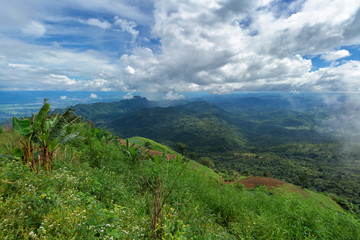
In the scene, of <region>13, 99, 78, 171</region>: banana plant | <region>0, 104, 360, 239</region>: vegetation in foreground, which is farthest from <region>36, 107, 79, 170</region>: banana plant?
<region>0, 104, 360, 239</region>: vegetation in foreground

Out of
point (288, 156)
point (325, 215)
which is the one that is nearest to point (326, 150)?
point (288, 156)

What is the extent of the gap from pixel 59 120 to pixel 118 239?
6571 millimetres

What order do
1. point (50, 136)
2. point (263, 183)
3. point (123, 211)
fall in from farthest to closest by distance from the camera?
point (263, 183) → point (50, 136) → point (123, 211)

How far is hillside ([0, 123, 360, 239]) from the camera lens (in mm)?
2514

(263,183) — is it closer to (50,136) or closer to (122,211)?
(122,211)

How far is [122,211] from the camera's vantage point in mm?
3420

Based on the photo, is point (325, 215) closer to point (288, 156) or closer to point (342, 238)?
point (342, 238)

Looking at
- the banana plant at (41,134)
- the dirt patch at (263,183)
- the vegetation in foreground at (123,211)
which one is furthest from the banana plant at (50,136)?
the dirt patch at (263,183)

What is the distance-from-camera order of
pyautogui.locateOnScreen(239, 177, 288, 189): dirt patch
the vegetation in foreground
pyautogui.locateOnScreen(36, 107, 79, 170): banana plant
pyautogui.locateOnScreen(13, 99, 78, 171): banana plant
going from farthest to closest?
pyautogui.locateOnScreen(239, 177, 288, 189): dirt patch → pyautogui.locateOnScreen(36, 107, 79, 170): banana plant → pyautogui.locateOnScreen(13, 99, 78, 171): banana plant → the vegetation in foreground

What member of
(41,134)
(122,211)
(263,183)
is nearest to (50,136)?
(41,134)

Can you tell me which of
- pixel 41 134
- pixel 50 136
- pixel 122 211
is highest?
pixel 41 134

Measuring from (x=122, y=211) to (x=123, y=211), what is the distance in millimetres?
99

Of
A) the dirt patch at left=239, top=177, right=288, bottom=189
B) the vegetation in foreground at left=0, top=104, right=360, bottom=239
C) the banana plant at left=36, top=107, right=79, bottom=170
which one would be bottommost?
the dirt patch at left=239, top=177, right=288, bottom=189

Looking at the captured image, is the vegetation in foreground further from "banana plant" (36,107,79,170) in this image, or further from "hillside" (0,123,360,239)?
"banana plant" (36,107,79,170)
